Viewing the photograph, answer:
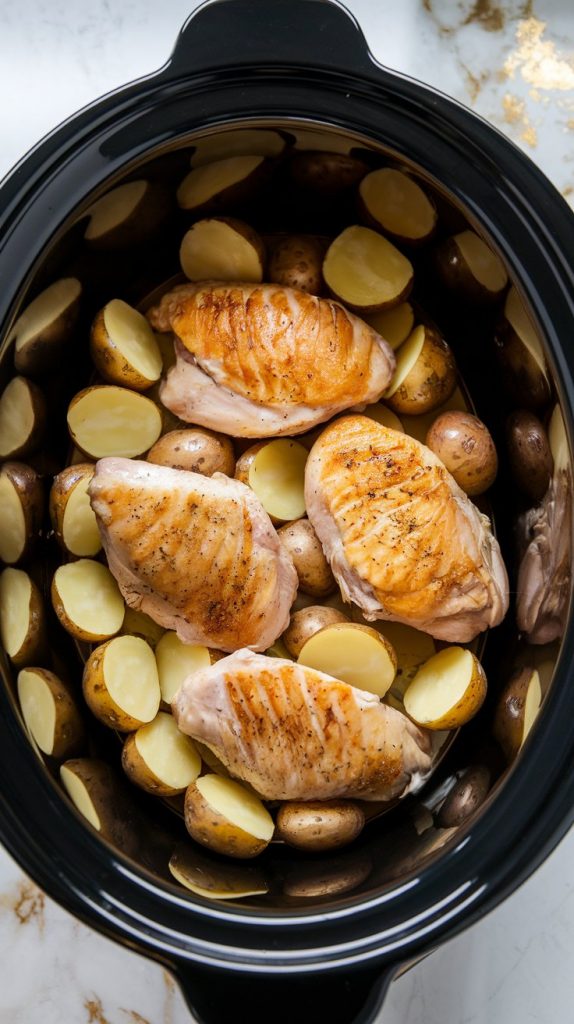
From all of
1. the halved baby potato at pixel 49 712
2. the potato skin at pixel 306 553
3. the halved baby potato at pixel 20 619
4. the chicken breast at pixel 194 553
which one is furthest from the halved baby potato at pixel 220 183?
the halved baby potato at pixel 49 712

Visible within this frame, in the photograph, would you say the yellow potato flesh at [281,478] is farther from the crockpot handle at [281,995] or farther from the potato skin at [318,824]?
the crockpot handle at [281,995]

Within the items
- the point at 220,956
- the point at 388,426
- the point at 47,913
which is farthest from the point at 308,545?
the point at 47,913

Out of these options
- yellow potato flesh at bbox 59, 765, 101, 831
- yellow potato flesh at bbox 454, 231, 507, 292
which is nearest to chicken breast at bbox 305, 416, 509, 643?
yellow potato flesh at bbox 454, 231, 507, 292

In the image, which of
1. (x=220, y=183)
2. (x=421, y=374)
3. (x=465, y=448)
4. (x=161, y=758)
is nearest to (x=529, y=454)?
(x=465, y=448)

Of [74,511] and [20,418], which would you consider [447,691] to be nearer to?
[74,511]

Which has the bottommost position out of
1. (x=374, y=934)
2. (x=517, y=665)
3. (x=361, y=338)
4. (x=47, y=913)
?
(x=47, y=913)

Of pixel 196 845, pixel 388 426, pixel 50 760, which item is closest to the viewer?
pixel 50 760

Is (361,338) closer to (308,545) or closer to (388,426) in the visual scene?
(388,426)
